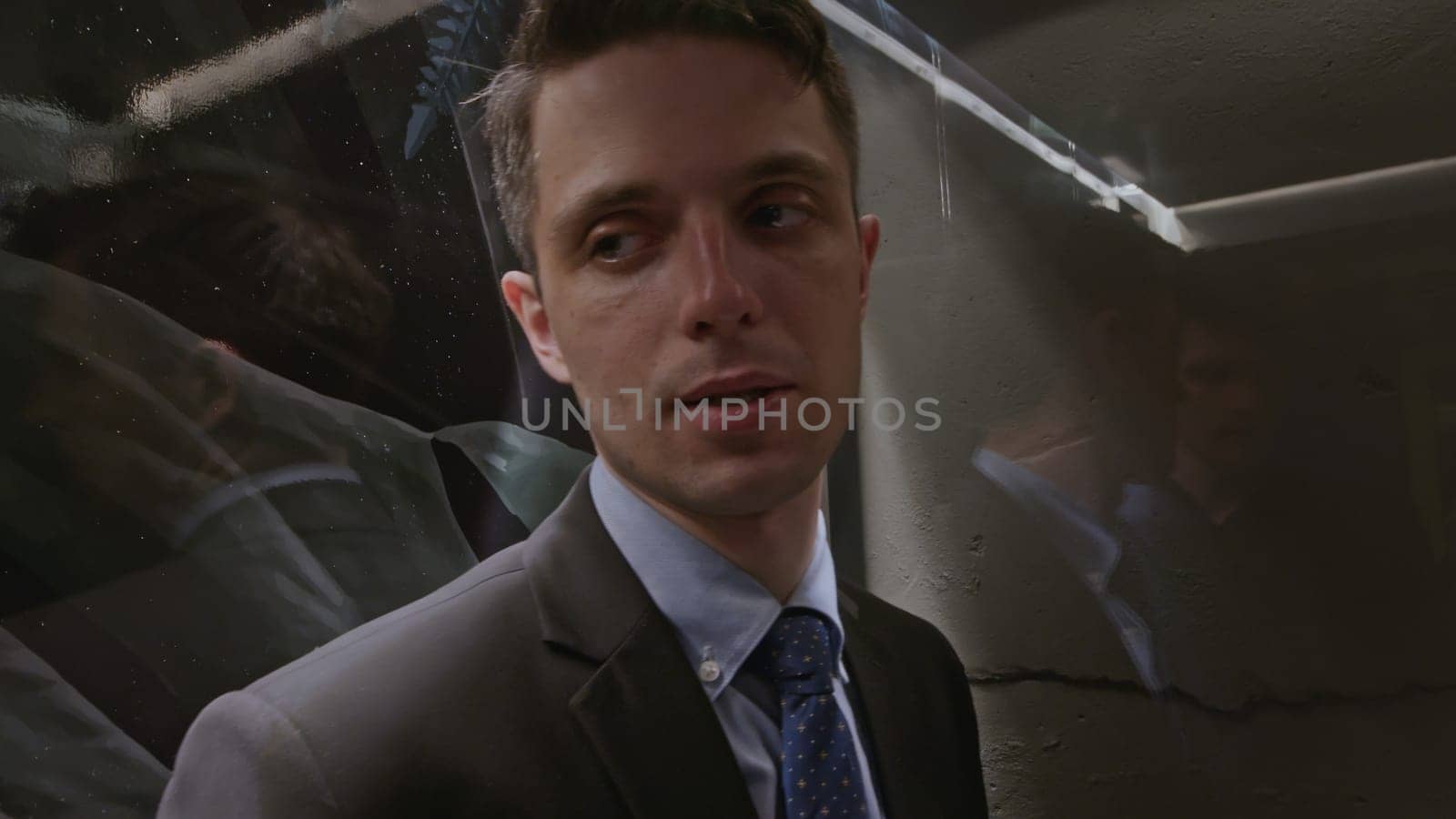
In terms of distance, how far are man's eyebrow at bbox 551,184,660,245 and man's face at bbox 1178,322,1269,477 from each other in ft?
3.22

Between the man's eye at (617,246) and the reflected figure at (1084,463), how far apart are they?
0.83 metres

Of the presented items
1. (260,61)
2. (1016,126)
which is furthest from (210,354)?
(1016,126)

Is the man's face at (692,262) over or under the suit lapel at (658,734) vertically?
over

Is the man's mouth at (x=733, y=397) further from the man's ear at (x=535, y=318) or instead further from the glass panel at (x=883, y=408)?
the glass panel at (x=883, y=408)

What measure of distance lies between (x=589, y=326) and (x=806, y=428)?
1.00ft

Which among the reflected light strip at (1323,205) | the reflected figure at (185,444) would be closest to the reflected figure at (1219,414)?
the reflected light strip at (1323,205)

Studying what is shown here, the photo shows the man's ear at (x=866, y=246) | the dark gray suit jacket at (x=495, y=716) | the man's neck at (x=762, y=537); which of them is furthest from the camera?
the man's ear at (x=866, y=246)

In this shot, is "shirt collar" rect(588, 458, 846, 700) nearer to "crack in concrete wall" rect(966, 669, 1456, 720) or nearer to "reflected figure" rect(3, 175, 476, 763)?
"reflected figure" rect(3, 175, 476, 763)

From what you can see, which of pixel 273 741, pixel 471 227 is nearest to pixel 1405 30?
pixel 471 227

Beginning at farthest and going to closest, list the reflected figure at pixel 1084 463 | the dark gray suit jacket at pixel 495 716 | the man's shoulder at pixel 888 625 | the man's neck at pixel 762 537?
the reflected figure at pixel 1084 463 → the man's shoulder at pixel 888 625 → the man's neck at pixel 762 537 → the dark gray suit jacket at pixel 495 716

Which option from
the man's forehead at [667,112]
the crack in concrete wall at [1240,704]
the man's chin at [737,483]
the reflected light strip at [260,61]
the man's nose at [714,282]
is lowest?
the crack in concrete wall at [1240,704]

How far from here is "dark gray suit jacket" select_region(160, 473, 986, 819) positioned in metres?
1.05

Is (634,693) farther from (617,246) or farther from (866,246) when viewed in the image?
(866,246)

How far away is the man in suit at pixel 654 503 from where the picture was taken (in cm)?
111
